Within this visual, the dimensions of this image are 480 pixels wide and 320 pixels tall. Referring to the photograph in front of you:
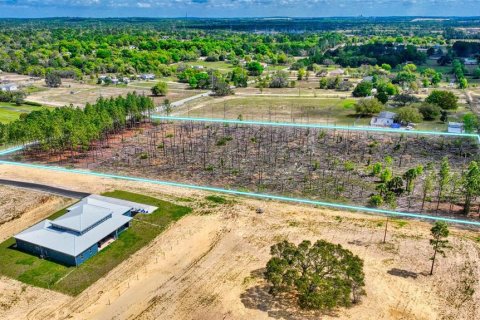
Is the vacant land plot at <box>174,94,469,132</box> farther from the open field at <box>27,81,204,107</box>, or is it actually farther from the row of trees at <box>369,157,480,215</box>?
the row of trees at <box>369,157,480,215</box>

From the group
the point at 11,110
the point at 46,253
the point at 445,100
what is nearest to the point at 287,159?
the point at 46,253

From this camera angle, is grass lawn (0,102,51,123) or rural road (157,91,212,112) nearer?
grass lawn (0,102,51,123)

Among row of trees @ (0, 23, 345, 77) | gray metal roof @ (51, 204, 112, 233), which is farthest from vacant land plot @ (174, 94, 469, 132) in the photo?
row of trees @ (0, 23, 345, 77)

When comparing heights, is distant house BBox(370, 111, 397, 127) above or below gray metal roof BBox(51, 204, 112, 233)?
above

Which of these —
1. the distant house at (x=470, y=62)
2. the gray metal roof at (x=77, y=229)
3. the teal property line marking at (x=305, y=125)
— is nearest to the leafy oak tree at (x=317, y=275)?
the gray metal roof at (x=77, y=229)

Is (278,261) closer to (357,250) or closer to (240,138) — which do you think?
(357,250)

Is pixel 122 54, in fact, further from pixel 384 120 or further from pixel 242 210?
pixel 242 210

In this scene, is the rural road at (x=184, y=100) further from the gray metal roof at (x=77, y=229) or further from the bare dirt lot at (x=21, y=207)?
the gray metal roof at (x=77, y=229)
